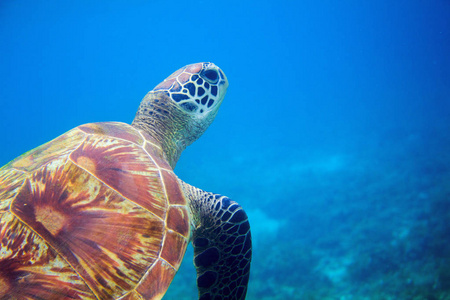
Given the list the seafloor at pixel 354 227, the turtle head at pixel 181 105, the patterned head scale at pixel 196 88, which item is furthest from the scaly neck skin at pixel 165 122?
the seafloor at pixel 354 227

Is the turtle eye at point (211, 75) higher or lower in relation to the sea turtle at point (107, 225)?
higher

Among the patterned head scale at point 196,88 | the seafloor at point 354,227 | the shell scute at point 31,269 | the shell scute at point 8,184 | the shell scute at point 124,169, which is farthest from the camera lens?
the seafloor at point 354,227

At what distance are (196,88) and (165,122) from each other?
69cm

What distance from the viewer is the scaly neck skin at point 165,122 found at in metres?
3.27

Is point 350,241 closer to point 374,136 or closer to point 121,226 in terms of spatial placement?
point 121,226

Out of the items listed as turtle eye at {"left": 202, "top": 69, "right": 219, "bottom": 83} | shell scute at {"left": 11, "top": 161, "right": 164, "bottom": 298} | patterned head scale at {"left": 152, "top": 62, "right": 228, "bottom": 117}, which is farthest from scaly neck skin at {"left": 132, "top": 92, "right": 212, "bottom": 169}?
shell scute at {"left": 11, "top": 161, "right": 164, "bottom": 298}

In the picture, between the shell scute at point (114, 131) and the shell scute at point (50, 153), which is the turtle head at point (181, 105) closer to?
the shell scute at point (114, 131)

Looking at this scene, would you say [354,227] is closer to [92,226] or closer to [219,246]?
[219,246]

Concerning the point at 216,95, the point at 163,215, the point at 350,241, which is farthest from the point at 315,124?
the point at 163,215

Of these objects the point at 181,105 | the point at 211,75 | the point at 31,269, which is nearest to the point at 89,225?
the point at 31,269

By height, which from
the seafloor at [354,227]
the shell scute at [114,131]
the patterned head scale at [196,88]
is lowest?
the shell scute at [114,131]

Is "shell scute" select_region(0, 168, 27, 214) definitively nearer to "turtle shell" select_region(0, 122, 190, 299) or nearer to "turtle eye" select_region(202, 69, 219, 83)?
"turtle shell" select_region(0, 122, 190, 299)

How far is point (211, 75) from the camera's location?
3.59 meters

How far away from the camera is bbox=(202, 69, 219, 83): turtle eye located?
356 centimetres
